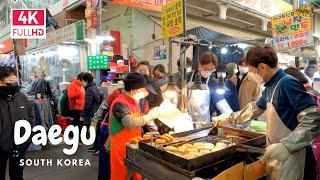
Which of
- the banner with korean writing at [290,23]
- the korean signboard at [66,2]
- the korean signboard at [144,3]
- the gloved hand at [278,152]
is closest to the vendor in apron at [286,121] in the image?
the gloved hand at [278,152]

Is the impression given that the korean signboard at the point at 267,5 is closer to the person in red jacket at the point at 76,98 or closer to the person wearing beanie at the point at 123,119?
the person in red jacket at the point at 76,98

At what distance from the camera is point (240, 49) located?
10836mm

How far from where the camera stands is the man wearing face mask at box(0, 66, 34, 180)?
421 centimetres

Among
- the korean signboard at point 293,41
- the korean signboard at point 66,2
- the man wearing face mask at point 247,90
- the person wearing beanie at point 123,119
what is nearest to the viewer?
the person wearing beanie at point 123,119

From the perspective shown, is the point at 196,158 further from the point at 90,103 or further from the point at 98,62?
the point at 98,62

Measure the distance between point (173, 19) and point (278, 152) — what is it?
221cm

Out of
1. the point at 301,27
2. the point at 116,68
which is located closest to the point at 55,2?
the point at 116,68

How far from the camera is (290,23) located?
8.20 meters

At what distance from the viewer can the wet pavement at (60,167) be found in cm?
602

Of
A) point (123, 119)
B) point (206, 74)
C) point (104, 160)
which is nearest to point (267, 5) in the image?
point (206, 74)

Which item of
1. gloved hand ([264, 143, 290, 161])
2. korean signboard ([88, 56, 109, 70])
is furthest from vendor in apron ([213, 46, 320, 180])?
korean signboard ([88, 56, 109, 70])

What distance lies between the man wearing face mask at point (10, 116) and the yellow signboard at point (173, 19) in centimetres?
214

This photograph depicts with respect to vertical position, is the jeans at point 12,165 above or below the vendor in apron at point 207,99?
below

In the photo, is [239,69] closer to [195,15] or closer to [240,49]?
[240,49]
